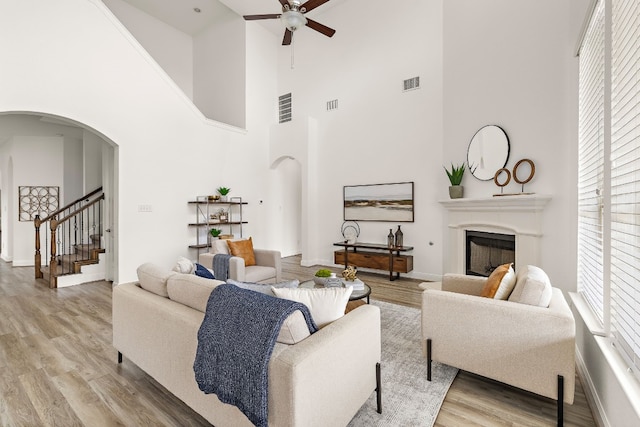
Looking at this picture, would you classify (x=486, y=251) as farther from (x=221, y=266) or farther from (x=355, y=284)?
(x=221, y=266)

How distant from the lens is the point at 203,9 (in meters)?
6.73

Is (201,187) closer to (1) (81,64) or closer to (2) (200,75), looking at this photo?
(1) (81,64)

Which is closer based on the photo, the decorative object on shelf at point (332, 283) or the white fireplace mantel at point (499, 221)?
the decorative object on shelf at point (332, 283)

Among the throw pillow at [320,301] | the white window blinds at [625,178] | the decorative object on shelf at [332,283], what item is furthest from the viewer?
the decorative object on shelf at [332,283]

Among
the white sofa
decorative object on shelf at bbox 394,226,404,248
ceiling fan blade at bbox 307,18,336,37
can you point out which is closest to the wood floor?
the white sofa

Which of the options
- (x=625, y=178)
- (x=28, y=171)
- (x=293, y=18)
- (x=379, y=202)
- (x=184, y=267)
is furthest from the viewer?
(x=28, y=171)

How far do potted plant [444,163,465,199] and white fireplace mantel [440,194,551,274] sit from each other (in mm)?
117

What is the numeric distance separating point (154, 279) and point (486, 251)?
166 inches

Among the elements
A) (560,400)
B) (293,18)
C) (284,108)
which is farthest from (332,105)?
(560,400)

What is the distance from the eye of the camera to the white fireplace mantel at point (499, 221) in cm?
373

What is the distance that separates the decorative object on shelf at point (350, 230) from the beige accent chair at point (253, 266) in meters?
1.89

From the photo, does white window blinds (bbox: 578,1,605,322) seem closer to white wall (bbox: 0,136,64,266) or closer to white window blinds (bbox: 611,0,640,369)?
white window blinds (bbox: 611,0,640,369)

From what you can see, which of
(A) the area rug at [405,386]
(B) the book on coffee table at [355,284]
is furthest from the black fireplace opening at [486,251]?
(B) the book on coffee table at [355,284]

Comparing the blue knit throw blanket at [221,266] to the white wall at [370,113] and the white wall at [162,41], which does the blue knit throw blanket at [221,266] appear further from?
the white wall at [162,41]
